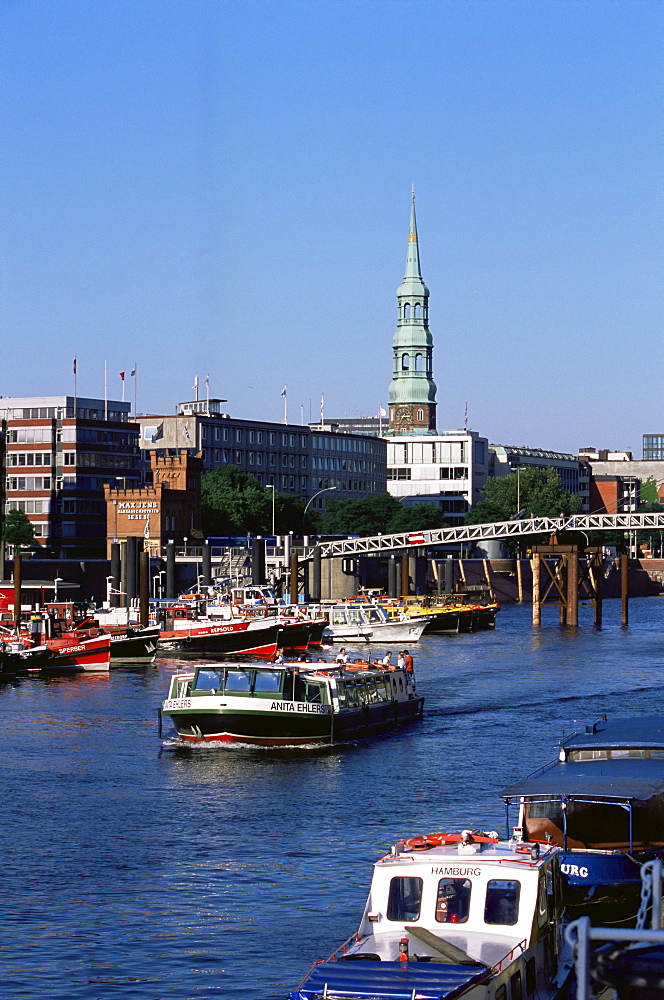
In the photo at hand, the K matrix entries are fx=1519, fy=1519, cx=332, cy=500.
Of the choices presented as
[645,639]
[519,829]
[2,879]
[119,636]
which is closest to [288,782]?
[2,879]

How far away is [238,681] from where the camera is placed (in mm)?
58281

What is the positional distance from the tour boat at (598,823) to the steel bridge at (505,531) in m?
111

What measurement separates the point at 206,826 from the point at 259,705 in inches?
606

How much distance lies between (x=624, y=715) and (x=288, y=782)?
23897 millimetres

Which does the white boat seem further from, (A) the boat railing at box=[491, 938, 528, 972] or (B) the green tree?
(A) the boat railing at box=[491, 938, 528, 972]

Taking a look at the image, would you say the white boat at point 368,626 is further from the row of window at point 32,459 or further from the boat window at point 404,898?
the boat window at point 404,898

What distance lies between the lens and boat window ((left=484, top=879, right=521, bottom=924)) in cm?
2384

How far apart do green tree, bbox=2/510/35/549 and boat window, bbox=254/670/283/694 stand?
122 metres

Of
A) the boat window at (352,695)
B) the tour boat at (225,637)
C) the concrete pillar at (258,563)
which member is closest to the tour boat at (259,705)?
the boat window at (352,695)

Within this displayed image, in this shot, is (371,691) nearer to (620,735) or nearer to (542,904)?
(620,735)

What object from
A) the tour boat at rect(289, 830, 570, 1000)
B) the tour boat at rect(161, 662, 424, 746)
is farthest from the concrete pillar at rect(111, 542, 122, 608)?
the tour boat at rect(289, 830, 570, 1000)

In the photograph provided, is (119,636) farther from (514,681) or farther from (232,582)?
(232,582)

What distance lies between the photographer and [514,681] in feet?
285

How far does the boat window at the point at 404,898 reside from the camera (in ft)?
78.3
